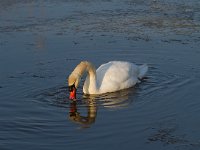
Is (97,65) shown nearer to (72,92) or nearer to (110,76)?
(110,76)

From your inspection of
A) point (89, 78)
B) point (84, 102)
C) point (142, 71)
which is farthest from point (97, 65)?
point (84, 102)

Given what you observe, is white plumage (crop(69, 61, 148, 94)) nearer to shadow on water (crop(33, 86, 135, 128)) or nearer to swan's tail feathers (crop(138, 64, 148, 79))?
swan's tail feathers (crop(138, 64, 148, 79))

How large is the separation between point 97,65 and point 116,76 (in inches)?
52.8

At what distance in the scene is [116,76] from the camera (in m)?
11.0

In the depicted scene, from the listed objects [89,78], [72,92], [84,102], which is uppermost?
[89,78]

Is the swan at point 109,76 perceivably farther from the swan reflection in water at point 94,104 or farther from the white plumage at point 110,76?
the swan reflection in water at point 94,104

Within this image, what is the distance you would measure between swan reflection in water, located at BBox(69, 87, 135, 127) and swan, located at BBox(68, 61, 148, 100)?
0.14m

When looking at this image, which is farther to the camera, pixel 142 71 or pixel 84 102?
pixel 142 71

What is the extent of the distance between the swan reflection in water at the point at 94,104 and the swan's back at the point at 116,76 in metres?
0.13

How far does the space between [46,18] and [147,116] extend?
7.89 m

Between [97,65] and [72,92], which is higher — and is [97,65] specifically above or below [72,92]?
above

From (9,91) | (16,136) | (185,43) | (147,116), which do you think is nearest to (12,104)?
(9,91)

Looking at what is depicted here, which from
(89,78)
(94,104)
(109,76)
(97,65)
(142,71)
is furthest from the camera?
(97,65)

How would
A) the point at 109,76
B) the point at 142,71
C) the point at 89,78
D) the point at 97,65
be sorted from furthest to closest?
the point at 97,65
the point at 142,71
the point at 109,76
the point at 89,78
